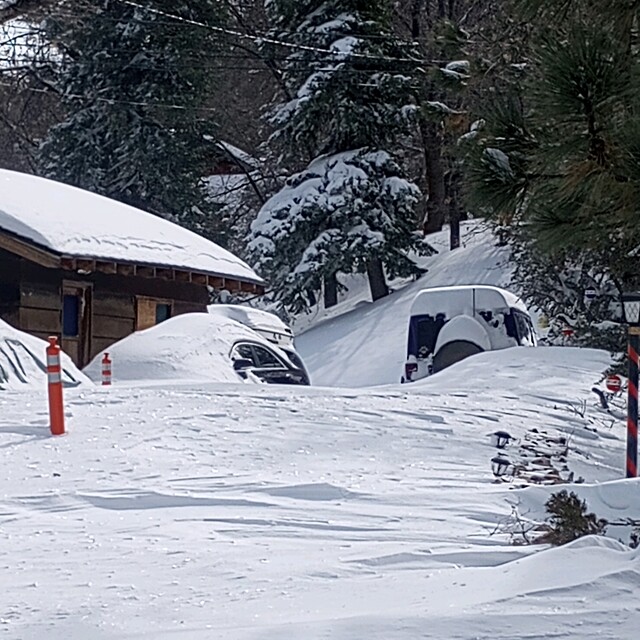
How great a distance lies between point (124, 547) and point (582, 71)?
370 cm

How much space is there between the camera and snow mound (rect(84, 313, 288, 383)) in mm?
16516

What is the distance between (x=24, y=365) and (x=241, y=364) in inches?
171

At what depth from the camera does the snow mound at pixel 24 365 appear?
45.0 ft

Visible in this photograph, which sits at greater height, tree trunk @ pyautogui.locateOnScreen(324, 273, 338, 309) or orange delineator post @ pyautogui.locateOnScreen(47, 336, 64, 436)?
tree trunk @ pyautogui.locateOnScreen(324, 273, 338, 309)

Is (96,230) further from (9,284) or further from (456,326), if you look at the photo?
(456,326)

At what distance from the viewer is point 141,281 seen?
71.6 ft

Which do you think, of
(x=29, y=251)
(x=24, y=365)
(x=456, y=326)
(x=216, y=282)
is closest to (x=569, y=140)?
(x=24, y=365)

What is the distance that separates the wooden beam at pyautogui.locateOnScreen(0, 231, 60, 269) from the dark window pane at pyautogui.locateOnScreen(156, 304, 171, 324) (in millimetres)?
3583

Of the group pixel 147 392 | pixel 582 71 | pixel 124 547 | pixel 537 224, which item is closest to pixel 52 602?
pixel 124 547

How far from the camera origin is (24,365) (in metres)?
14.3

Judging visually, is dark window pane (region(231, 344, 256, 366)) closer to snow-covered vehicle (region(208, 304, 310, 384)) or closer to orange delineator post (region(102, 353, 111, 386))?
snow-covered vehicle (region(208, 304, 310, 384))

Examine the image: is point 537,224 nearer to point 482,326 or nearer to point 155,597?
point 155,597

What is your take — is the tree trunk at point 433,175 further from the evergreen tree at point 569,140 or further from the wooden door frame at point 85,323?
the evergreen tree at point 569,140

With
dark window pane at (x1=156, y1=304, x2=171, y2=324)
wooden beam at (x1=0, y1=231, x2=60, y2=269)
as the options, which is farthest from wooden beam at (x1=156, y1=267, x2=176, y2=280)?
wooden beam at (x1=0, y1=231, x2=60, y2=269)
